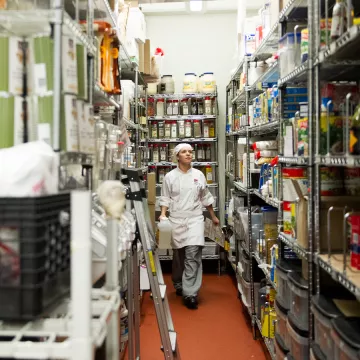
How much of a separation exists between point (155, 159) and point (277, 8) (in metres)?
3.87

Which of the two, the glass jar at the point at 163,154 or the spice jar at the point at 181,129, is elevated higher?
the spice jar at the point at 181,129

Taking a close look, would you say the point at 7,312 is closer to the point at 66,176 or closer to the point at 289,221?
the point at 66,176

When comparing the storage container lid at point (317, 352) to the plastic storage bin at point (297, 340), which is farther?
the plastic storage bin at point (297, 340)

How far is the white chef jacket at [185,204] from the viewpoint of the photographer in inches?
206

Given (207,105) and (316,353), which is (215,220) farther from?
(316,353)

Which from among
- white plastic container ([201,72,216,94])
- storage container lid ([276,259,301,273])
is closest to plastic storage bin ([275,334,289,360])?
storage container lid ([276,259,301,273])

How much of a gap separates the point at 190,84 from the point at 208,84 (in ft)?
0.87

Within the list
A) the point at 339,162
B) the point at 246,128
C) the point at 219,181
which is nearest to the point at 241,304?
the point at 246,128

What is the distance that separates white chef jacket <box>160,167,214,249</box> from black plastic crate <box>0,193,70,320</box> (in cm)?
386

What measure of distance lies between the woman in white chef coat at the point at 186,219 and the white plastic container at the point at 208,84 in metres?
1.55

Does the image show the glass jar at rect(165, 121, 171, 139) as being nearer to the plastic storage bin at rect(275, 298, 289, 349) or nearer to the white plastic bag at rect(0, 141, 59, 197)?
the plastic storage bin at rect(275, 298, 289, 349)

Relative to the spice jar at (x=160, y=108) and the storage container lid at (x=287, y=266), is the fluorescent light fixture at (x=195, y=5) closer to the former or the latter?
the spice jar at (x=160, y=108)

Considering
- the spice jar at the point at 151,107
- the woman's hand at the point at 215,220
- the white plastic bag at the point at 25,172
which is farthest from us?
the spice jar at the point at 151,107

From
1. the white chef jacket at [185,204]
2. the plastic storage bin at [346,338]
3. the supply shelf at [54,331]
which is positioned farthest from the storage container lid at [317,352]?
the white chef jacket at [185,204]
